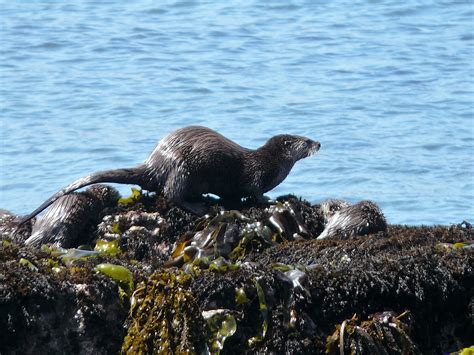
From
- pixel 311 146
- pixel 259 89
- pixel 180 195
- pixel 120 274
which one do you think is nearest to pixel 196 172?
pixel 180 195

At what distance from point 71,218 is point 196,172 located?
0.76 m

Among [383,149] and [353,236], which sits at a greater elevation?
[353,236]

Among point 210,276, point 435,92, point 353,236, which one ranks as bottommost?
point 435,92

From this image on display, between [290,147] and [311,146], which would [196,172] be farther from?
[311,146]

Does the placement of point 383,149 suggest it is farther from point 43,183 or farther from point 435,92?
point 43,183

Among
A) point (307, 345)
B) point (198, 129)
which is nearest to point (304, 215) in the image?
point (198, 129)

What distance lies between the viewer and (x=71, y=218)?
6.25 meters

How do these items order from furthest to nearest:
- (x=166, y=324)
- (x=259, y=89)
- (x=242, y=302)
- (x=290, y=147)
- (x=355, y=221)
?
(x=259, y=89)
(x=290, y=147)
(x=355, y=221)
(x=242, y=302)
(x=166, y=324)

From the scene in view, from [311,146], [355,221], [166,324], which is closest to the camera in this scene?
[166,324]

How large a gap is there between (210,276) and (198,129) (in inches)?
99.4

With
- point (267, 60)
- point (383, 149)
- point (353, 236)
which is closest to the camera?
point (353, 236)

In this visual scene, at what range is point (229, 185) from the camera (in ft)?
21.9

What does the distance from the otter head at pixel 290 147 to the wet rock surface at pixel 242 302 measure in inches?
65.9

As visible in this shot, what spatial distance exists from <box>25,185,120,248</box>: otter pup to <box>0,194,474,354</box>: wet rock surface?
1.07m
